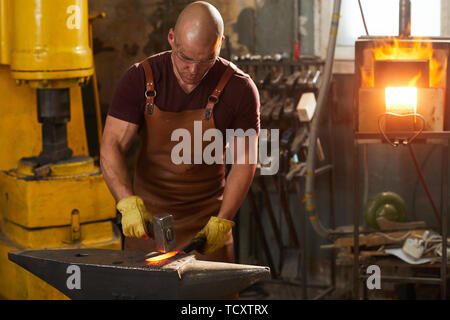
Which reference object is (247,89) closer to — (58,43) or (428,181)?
(58,43)

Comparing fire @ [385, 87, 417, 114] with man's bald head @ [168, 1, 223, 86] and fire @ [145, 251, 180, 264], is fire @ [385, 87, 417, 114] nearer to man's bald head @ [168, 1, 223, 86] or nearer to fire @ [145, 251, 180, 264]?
man's bald head @ [168, 1, 223, 86]

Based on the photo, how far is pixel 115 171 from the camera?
2975mm

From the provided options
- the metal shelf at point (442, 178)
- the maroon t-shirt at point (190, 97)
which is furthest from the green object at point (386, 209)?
the maroon t-shirt at point (190, 97)

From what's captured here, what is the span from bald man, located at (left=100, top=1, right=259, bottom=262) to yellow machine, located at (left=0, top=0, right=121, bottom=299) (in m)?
0.89

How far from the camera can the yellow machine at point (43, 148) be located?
147 inches

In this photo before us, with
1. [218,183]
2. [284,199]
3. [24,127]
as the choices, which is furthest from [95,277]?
[284,199]

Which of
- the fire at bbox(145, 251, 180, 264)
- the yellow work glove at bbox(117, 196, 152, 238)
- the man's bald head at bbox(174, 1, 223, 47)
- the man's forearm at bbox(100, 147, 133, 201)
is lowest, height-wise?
the fire at bbox(145, 251, 180, 264)

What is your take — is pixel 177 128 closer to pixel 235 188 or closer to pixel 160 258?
pixel 235 188

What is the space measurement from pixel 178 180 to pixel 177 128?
0.81 feet

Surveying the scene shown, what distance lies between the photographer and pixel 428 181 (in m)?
4.80

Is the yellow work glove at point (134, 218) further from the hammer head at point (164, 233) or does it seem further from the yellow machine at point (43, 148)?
the yellow machine at point (43, 148)

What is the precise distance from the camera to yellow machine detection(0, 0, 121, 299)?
12.2 feet

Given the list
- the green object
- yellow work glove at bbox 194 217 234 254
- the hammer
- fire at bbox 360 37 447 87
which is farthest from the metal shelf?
the hammer

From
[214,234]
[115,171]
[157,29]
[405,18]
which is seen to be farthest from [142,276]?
[157,29]
